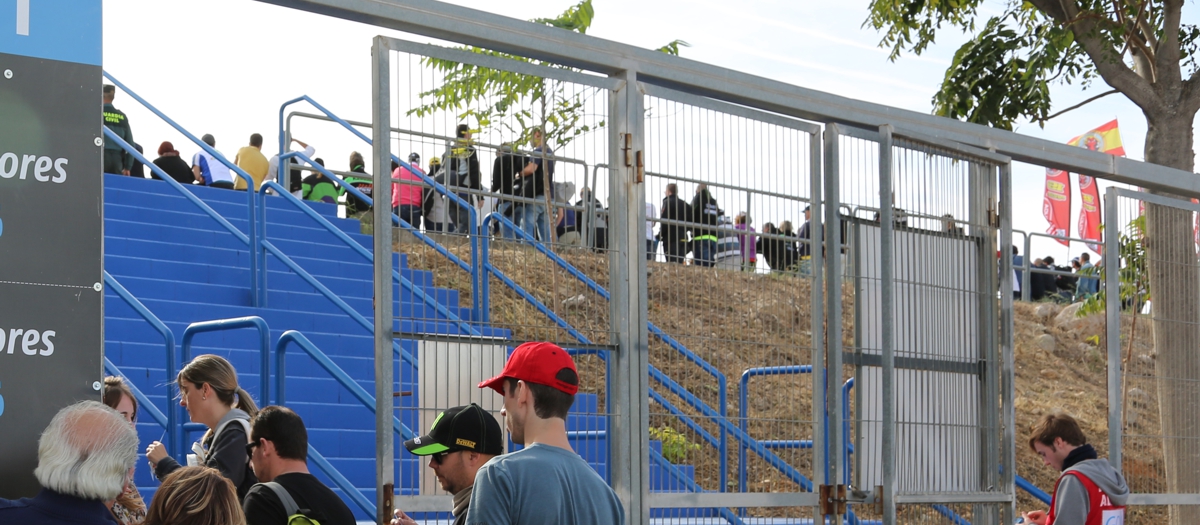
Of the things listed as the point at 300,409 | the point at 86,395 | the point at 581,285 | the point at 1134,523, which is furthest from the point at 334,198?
the point at 86,395

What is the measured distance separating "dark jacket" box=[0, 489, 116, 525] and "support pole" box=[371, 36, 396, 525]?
1.13 meters

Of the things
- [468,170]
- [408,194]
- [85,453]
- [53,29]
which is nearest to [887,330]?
[468,170]

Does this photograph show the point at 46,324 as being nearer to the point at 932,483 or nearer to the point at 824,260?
the point at 824,260

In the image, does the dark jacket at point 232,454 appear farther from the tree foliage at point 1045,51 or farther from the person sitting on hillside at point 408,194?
the tree foliage at point 1045,51

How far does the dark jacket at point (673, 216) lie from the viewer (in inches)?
226

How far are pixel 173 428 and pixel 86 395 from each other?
145 inches

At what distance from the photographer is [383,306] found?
468 cm

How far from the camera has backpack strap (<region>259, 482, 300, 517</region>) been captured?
14.5 ft

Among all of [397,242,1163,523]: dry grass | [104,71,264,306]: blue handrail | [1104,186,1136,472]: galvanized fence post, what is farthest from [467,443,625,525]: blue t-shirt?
[104,71,264,306]: blue handrail

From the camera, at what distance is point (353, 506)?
779cm

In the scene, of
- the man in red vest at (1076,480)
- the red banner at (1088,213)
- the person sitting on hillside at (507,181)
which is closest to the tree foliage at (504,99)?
the person sitting on hillside at (507,181)

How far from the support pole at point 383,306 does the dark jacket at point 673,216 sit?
4.81 ft

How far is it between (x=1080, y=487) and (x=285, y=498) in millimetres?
3805

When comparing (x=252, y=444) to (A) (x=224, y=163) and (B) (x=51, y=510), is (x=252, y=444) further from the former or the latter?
(A) (x=224, y=163)
